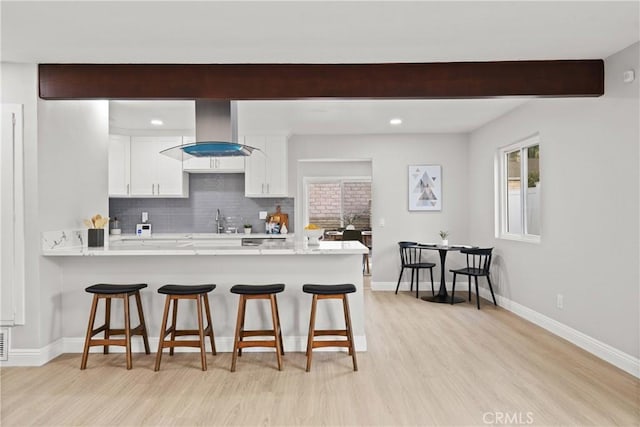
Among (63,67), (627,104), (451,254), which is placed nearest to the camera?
(627,104)

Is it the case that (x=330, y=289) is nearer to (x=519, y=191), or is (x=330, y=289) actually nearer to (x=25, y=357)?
(x=25, y=357)

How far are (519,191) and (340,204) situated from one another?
14.3ft

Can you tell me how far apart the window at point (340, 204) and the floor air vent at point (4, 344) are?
6253 millimetres

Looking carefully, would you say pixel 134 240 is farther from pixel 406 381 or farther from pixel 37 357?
pixel 406 381

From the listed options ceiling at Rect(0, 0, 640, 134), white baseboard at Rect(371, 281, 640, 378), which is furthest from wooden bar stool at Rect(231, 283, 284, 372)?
white baseboard at Rect(371, 281, 640, 378)

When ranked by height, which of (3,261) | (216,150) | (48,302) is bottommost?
(48,302)

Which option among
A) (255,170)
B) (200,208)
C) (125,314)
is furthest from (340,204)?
(125,314)

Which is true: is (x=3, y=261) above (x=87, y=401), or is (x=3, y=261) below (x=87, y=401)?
above

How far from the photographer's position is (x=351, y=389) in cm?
296

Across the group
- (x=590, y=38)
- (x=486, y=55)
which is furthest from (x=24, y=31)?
(x=590, y=38)

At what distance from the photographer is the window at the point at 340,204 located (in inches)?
363

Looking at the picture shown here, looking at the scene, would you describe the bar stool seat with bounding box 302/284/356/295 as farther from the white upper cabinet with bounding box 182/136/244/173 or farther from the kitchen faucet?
the kitchen faucet

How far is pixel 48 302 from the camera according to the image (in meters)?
3.61

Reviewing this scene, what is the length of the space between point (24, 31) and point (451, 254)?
5772mm
